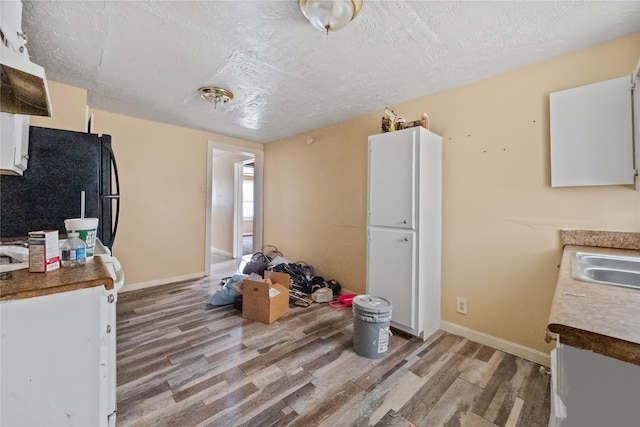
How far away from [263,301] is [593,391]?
7.22ft

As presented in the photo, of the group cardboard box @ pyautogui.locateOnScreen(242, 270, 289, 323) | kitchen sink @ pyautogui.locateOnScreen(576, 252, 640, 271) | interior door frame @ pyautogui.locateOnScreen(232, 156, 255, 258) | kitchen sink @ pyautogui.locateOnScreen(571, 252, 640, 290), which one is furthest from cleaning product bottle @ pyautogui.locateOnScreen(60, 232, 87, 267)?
interior door frame @ pyautogui.locateOnScreen(232, 156, 255, 258)

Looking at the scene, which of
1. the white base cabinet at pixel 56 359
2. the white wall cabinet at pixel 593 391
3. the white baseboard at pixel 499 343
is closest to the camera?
the white wall cabinet at pixel 593 391

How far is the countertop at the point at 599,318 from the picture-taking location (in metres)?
0.50

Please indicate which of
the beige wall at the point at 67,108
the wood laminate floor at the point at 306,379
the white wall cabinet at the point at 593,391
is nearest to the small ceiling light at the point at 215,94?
the beige wall at the point at 67,108

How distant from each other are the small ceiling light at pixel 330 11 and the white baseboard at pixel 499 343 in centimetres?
244

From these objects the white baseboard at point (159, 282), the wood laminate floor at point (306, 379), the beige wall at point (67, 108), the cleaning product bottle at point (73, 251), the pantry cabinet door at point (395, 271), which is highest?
the beige wall at point (67, 108)

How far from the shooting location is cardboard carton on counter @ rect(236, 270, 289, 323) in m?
2.35

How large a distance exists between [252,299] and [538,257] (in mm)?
2366

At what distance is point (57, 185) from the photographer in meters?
1.67

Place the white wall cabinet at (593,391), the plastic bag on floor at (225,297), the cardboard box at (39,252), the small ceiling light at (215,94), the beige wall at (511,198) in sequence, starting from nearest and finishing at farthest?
1. the white wall cabinet at (593,391)
2. the cardboard box at (39,252)
3. the beige wall at (511,198)
4. the small ceiling light at (215,94)
5. the plastic bag on floor at (225,297)

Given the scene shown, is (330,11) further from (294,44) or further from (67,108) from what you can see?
(67,108)

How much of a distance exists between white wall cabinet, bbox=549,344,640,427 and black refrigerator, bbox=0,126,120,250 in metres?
2.43

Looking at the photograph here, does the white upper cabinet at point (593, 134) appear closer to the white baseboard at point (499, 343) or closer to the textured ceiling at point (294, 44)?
the textured ceiling at point (294, 44)

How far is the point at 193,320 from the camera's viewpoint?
2.40 m
